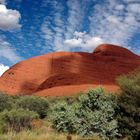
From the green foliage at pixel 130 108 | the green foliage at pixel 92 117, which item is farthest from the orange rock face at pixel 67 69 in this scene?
the green foliage at pixel 92 117

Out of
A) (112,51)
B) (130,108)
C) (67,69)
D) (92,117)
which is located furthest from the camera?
(112,51)

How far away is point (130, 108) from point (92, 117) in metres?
1.97

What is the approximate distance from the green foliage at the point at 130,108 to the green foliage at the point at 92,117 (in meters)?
0.39

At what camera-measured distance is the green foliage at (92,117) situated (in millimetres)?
17891

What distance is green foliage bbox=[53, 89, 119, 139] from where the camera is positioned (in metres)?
17.9

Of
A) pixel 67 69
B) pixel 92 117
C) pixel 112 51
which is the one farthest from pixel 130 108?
pixel 112 51

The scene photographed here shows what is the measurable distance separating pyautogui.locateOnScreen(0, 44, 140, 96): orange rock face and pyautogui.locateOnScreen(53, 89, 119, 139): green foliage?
62844mm

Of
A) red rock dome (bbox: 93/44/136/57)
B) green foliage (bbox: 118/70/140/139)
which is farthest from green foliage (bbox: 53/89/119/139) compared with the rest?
red rock dome (bbox: 93/44/136/57)

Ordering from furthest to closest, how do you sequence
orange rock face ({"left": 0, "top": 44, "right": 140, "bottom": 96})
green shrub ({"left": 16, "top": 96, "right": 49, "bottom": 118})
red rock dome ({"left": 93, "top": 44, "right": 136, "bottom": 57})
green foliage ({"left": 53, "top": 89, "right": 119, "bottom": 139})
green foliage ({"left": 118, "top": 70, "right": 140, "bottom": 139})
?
red rock dome ({"left": 93, "top": 44, "right": 136, "bottom": 57})
orange rock face ({"left": 0, "top": 44, "right": 140, "bottom": 96})
green shrub ({"left": 16, "top": 96, "right": 49, "bottom": 118})
green foliage ({"left": 118, "top": 70, "right": 140, "bottom": 139})
green foliage ({"left": 53, "top": 89, "right": 119, "bottom": 139})

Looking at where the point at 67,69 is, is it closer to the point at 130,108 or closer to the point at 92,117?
the point at 130,108

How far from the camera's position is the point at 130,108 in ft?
61.0

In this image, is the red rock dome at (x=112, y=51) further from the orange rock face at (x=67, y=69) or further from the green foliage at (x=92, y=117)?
the green foliage at (x=92, y=117)

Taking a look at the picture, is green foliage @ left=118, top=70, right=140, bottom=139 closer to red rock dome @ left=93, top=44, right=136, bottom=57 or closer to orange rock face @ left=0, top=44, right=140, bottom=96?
orange rock face @ left=0, top=44, right=140, bottom=96

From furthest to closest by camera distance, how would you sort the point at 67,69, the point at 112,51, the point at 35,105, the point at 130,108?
the point at 112,51
the point at 67,69
the point at 35,105
the point at 130,108
